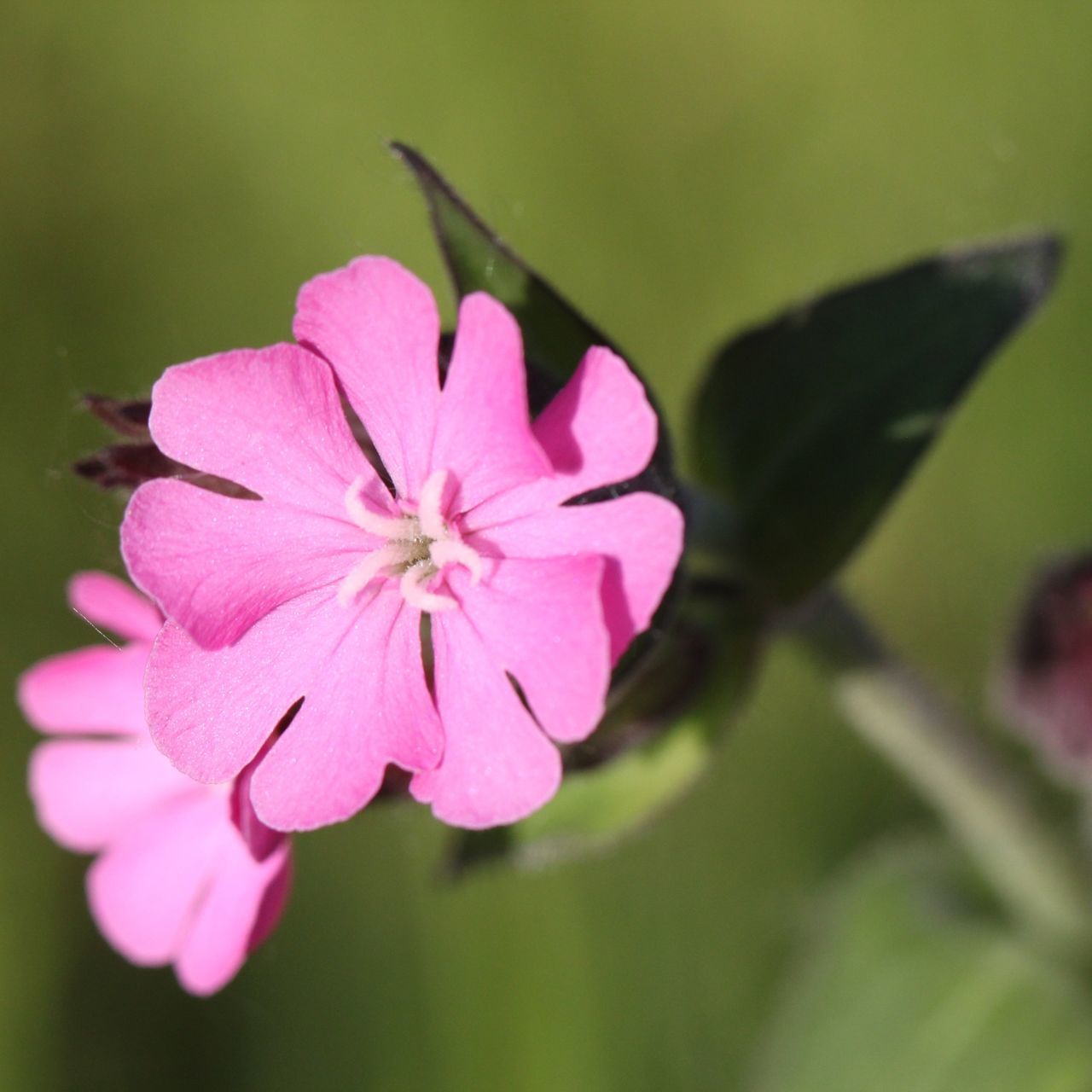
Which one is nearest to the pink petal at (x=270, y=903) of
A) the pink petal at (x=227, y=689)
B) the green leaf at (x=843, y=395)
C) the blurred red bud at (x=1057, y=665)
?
the pink petal at (x=227, y=689)

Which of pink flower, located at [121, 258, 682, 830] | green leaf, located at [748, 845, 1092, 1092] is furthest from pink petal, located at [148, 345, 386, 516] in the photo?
green leaf, located at [748, 845, 1092, 1092]

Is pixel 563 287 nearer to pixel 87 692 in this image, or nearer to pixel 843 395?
pixel 843 395

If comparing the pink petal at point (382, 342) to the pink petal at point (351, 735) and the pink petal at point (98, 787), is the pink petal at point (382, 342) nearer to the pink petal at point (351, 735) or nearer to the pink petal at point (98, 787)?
the pink petal at point (351, 735)

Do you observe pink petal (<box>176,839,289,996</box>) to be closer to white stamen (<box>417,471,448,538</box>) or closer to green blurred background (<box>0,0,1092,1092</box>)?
white stamen (<box>417,471,448,538</box>)

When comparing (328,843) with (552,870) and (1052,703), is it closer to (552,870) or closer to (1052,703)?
(552,870)

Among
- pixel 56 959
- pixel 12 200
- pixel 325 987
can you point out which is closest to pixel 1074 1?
pixel 12 200

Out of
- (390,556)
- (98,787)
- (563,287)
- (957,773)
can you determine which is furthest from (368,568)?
(563,287)
